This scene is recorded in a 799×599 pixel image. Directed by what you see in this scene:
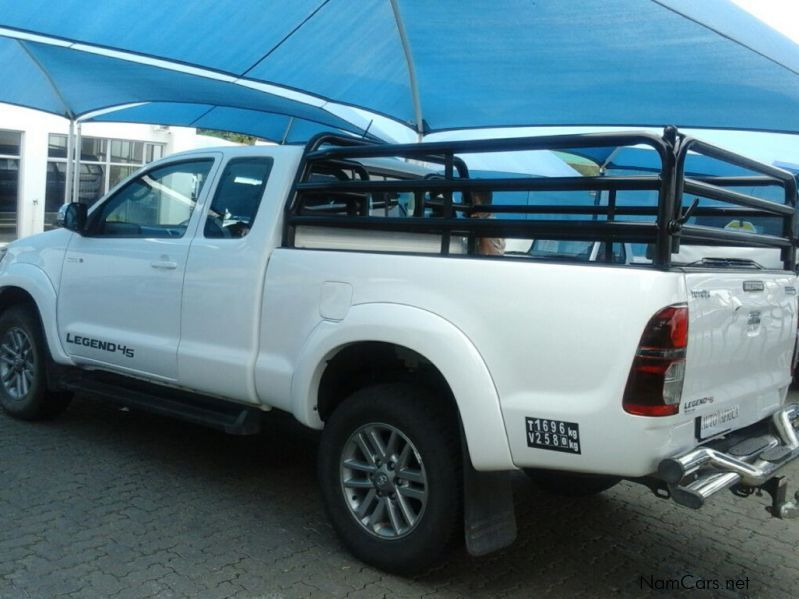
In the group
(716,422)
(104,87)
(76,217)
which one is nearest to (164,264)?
(76,217)

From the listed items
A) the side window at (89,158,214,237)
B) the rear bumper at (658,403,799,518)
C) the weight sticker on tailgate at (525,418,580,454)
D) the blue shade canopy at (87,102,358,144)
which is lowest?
the rear bumper at (658,403,799,518)

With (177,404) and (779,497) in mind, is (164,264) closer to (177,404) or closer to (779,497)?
(177,404)

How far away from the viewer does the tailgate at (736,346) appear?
337 cm

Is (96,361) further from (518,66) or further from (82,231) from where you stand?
(518,66)

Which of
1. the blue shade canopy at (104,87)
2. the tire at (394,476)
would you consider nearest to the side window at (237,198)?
the tire at (394,476)

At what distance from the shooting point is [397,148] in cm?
422

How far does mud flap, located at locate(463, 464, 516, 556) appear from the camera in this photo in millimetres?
3609

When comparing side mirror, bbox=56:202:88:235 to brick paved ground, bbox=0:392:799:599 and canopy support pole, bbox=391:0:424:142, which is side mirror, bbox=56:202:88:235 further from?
canopy support pole, bbox=391:0:424:142

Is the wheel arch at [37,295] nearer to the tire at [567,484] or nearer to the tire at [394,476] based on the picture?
the tire at [394,476]

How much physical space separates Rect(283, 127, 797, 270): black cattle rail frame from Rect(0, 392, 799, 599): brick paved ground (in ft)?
4.76

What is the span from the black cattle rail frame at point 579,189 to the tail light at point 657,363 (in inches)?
8.8

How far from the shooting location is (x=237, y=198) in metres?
4.89

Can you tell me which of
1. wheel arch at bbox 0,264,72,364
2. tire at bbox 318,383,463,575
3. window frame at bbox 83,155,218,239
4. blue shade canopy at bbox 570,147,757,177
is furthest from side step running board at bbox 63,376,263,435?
blue shade canopy at bbox 570,147,757,177

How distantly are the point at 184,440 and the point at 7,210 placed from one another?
54.1ft
